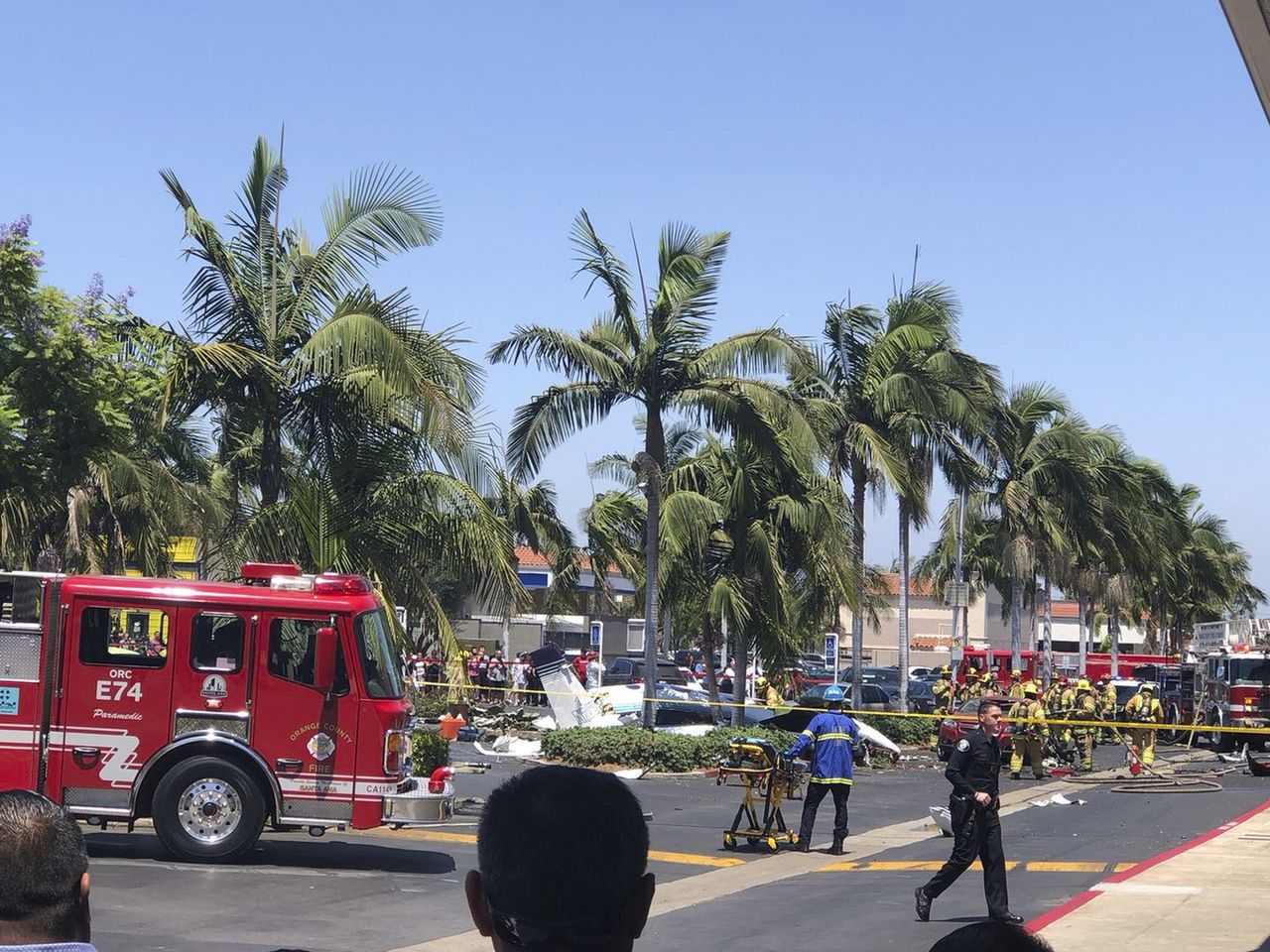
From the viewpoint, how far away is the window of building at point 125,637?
1394cm

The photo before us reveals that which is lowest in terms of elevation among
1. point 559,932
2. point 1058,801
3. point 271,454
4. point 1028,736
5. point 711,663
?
point 1058,801

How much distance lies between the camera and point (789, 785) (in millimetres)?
17875

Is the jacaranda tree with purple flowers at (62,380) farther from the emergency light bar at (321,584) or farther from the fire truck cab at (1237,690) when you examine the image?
the fire truck cab at (1237,690)

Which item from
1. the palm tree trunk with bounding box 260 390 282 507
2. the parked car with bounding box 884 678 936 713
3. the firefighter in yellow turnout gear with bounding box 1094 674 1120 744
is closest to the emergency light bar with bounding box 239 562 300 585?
the palm tree trunk with bounding box 260 390 282 507

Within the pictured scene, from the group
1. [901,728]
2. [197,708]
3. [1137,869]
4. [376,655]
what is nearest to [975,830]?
[1137,869]

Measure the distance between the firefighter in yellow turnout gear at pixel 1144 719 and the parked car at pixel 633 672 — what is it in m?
15.8

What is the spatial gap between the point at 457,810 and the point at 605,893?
624 inches

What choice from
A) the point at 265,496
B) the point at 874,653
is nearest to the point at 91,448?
the point at 265,496

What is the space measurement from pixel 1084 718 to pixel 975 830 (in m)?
22.4

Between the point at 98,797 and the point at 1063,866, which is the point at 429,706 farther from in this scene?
the point at 1063,866

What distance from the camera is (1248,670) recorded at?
34.3m

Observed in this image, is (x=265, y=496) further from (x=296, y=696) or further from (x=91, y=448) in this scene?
(x=296, y=696)

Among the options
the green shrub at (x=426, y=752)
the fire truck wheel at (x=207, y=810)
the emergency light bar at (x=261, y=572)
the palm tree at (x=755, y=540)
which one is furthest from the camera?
the palm tree at (x=755, y=540)

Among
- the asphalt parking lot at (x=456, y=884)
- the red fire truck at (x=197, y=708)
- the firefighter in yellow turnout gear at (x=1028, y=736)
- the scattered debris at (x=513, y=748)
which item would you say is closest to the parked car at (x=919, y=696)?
the firefighter in yellow turnout gear at (x=1028, y=736)
